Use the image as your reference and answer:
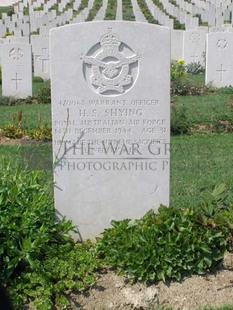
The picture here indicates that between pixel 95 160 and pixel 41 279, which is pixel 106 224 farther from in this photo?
pixel 41 279

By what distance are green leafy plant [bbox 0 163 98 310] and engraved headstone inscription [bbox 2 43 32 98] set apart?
360 inches

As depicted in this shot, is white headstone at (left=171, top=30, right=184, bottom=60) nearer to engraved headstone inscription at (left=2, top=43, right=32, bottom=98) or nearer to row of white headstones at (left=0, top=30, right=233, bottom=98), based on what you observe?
row of white headstones at (left=0, top=30, right=233, bottom=98)

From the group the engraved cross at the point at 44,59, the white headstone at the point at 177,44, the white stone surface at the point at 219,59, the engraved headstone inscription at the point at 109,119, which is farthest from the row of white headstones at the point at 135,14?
the engraved headstone inscription at the point at 109,119

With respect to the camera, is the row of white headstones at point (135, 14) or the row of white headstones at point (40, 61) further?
the row of white headstones at point (135, 14)

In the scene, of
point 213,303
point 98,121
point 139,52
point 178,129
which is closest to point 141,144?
point 98,121

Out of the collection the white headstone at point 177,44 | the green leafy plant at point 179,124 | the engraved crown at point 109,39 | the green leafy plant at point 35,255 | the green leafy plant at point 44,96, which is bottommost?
the green leafy plant at point 35,255

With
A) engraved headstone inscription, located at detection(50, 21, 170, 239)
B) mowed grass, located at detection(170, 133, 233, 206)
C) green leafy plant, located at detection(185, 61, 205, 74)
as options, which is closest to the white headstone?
green leafy plant, located at detection(185, 61, 205, 74)

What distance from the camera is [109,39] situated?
4.77 metres

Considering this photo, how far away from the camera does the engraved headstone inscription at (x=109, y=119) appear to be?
4777 mm

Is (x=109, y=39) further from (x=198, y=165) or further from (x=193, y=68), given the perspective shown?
(x=193, y=68)

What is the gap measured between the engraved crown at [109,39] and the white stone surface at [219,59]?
10.3 m

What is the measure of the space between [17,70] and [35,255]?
9743 millimetres

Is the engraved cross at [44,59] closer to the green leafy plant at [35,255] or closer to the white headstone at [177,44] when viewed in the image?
the white headstone at [177,44]

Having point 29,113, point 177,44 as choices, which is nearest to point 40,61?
point 177,44
